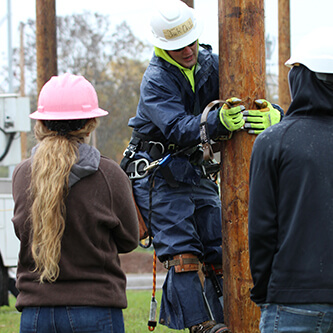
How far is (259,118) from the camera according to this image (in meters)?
4.11

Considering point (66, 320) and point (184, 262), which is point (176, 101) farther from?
point (66, 320)

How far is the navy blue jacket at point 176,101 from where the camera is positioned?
421cm

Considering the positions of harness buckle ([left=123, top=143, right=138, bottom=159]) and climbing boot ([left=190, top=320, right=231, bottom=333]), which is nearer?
climbing boot ([left=190, top=320, right=231, bottom=333])

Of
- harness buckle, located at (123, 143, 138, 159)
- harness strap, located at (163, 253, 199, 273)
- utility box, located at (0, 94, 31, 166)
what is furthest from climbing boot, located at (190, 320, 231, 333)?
utility box, located at (0, 94, 31, 166)

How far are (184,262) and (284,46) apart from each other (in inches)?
338

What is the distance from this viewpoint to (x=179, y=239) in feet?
14.5

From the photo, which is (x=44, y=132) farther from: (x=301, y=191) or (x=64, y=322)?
(x=301, y=191)

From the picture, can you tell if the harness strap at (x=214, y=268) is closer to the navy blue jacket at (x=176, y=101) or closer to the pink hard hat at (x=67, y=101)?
the navy blue jacket at (x=176, y=101)

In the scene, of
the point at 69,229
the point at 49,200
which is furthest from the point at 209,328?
the point at 49,200

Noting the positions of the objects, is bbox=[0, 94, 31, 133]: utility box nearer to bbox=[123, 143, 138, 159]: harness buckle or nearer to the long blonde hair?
bbox=[123, 143, 138, 159]: harness buckle

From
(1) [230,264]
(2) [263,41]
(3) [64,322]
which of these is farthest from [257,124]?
(3) [64,322]

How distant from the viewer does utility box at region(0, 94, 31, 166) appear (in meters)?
12.1

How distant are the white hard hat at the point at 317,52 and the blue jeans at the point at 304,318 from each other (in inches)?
38.1

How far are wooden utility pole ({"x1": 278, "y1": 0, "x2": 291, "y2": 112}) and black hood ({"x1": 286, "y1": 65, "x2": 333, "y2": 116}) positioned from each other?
30.4 feet
